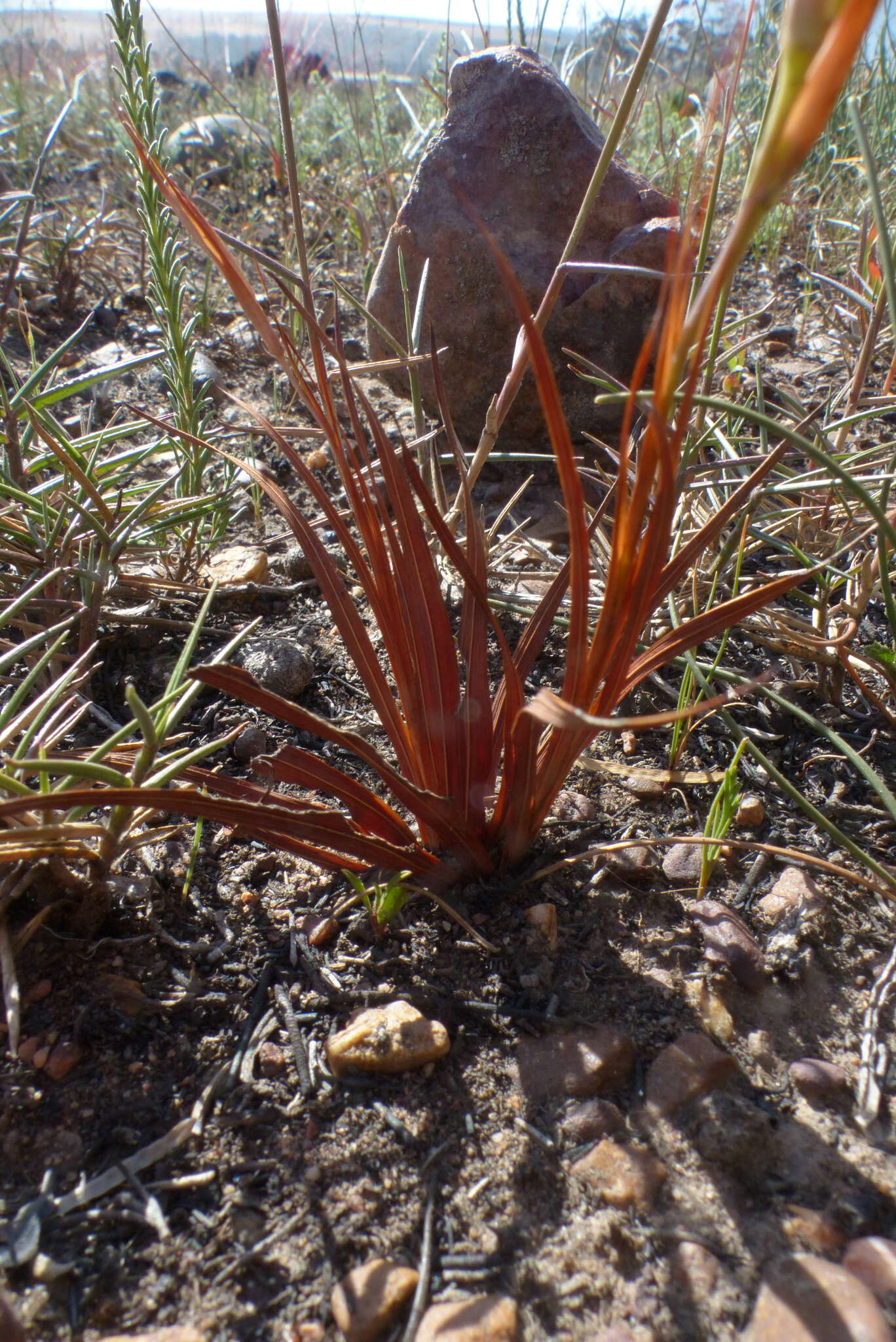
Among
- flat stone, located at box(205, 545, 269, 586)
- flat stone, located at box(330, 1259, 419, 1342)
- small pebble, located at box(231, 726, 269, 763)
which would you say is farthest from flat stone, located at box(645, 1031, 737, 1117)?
flat stone, located at box(205, 545, 269, 586)

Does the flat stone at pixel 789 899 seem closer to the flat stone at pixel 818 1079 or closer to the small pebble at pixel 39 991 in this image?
the flat stone at pixel 818 1079

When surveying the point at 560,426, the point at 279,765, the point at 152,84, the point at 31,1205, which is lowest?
the point at 31,1205

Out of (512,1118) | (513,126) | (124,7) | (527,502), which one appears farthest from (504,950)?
(513,126)

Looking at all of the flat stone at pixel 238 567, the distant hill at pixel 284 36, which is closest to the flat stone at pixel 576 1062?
the flat stone at pixel 238 567

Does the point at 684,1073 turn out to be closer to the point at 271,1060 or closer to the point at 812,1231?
the point at 812,1231

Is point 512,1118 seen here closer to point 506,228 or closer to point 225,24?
point 506,228

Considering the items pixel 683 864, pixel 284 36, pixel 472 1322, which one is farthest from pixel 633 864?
pixel 284 36
